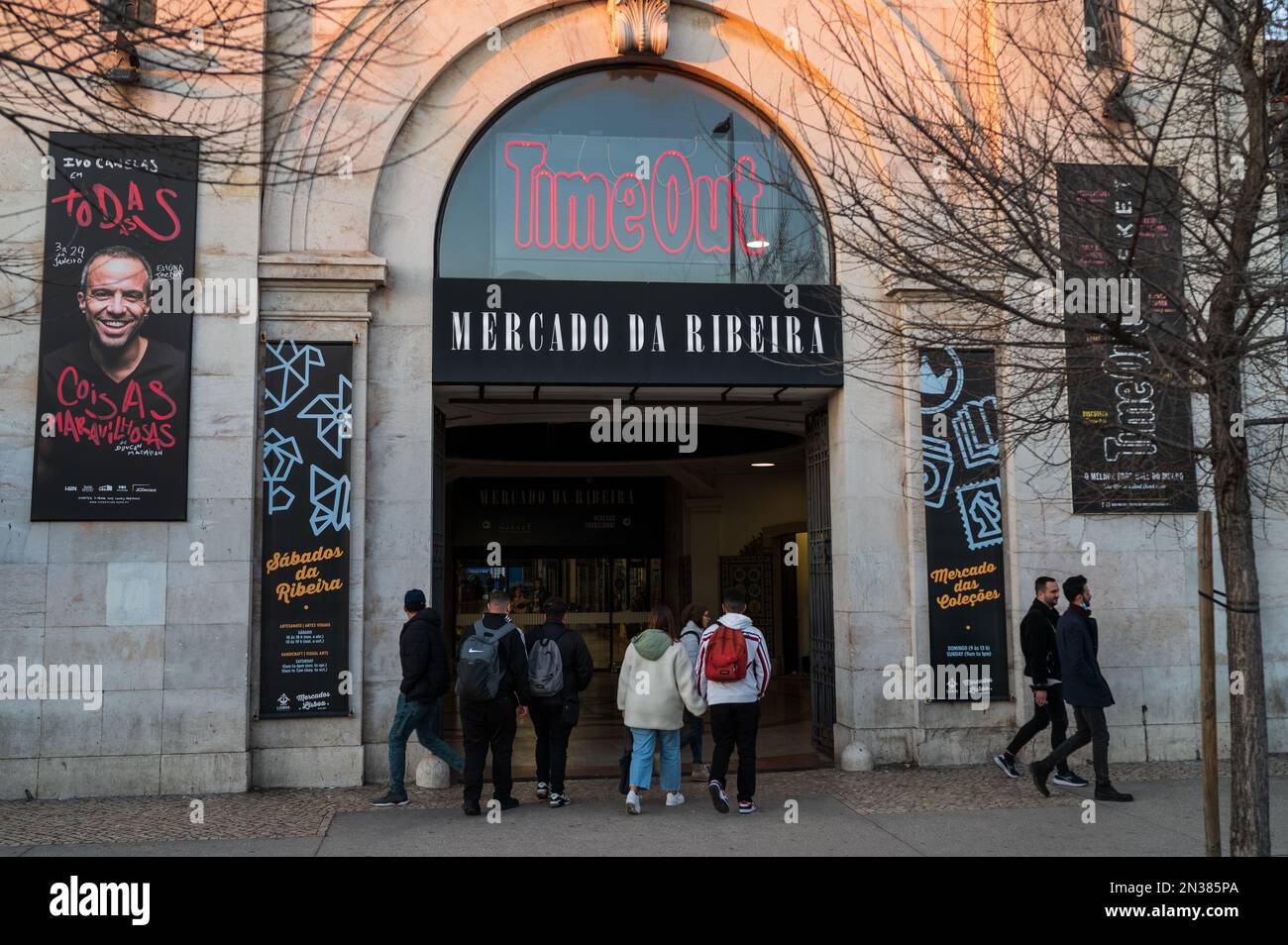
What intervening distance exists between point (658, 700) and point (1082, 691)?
3418 millimetres

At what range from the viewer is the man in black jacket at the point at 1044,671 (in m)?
9.42

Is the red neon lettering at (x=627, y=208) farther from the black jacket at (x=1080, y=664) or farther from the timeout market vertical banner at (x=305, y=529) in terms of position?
the black jacket at (x=1080, y=664)

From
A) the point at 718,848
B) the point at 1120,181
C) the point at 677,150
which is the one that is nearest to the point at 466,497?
the point at 677,150

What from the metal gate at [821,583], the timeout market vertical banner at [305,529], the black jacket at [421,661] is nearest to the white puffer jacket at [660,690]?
the black jacket at [421,661]

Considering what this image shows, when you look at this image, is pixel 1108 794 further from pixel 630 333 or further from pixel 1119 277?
pixel 630 333

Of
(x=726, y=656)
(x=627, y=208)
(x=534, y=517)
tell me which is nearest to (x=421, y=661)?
(x=726, y=656)

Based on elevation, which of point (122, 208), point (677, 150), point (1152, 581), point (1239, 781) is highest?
point (677, 150)

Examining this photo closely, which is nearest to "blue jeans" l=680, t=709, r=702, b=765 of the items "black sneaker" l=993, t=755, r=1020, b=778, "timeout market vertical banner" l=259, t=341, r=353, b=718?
"black sneaker" l=993, t=755, r=1020, b=778

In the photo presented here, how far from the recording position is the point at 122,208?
32.8ft

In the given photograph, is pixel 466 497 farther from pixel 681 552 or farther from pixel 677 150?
pixel 677 150

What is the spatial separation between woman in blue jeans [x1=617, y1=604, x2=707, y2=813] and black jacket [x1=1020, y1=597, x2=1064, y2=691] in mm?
2900

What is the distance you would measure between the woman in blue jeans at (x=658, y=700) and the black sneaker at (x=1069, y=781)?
3322 mm

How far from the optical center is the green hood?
906 cm

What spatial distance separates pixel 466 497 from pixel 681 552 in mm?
4537
